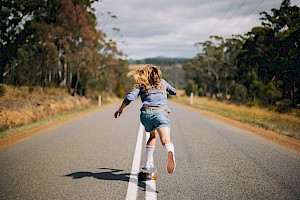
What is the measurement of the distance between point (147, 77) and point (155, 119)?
2.13 ft

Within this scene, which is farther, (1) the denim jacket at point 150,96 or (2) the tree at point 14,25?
(2) the tree at point 14,25

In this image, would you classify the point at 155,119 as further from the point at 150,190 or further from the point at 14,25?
the point at 14,25

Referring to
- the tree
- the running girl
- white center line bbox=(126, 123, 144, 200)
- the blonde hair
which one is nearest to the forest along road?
white center line bbox=(126, 123, 144, 200)

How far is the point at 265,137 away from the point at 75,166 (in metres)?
→ 6.43

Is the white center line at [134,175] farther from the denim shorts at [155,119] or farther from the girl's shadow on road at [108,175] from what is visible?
the denim shorts at [155,119]

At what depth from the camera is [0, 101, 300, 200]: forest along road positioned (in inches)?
166

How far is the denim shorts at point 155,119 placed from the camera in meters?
4.48

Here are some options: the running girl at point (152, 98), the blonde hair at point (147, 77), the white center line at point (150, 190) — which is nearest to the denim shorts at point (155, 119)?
the running girl at point (152, 98)

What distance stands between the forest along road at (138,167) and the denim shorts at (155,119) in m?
0.92

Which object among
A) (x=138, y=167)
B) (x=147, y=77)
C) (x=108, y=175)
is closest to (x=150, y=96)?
(x=147, y=77)

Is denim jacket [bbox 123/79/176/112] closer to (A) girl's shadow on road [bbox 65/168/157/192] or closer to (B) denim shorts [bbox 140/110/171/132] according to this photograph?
(B) denim shorts [bbox 140/110/171/132]

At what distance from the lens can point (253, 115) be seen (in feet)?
59.5

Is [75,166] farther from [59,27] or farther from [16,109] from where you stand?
[59,27]

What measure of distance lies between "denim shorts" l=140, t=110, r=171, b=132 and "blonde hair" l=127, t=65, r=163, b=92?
0.36 metres
